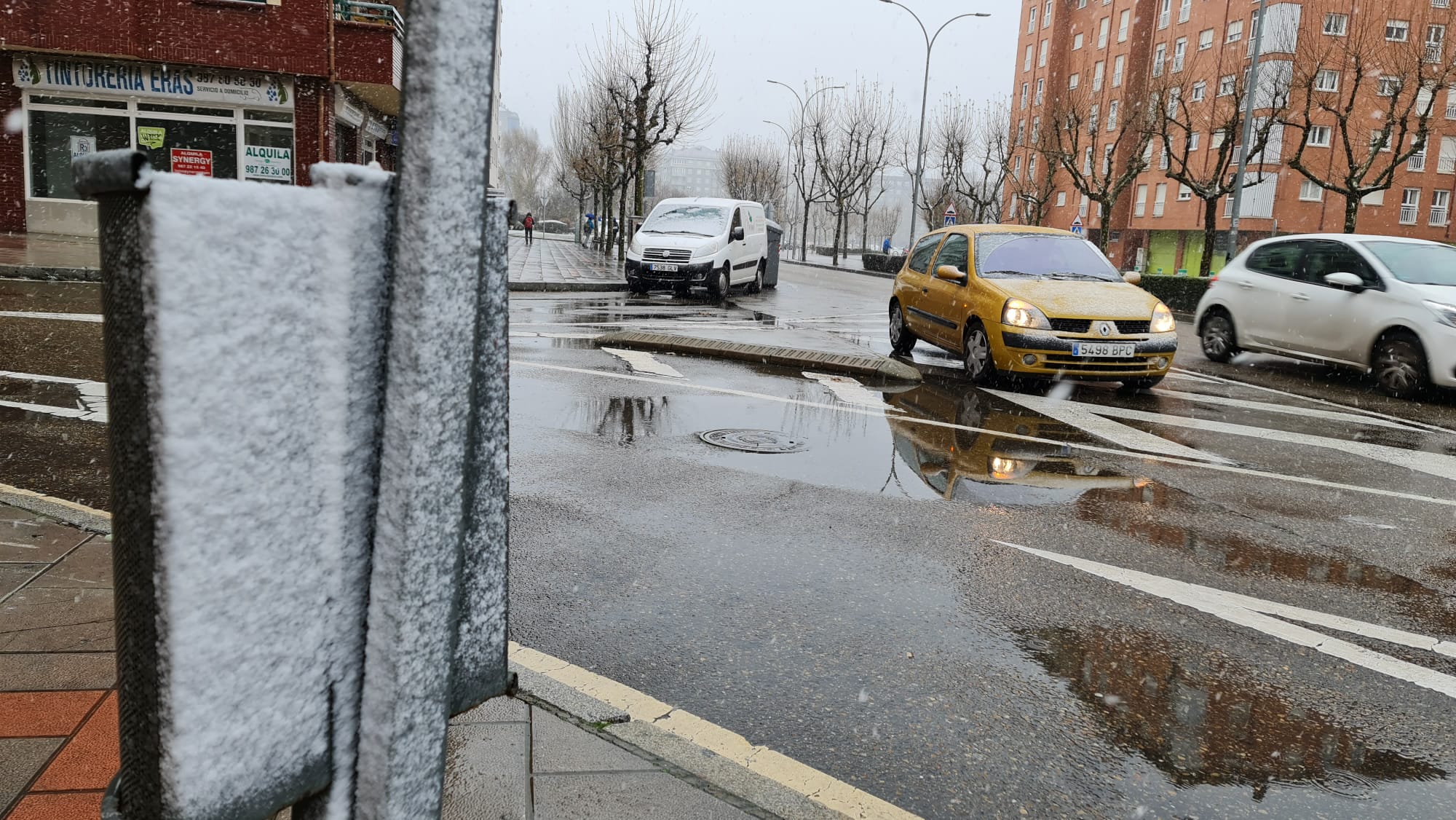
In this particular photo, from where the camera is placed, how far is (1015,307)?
995 centimetres

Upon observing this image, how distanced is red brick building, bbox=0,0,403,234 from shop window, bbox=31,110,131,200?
22mm

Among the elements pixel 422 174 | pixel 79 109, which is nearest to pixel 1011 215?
pixel 79 109

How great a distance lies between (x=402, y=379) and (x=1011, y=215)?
8202cm

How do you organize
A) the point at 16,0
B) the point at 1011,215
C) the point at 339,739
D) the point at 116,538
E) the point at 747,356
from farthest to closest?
the point at 1011,215, the point at 16,0, the point at 747,356, the point at 339,739, the point at 116,538

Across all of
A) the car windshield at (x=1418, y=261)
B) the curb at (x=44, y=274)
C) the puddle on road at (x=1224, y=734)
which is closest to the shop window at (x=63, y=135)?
the curb at (x=44, y=274)

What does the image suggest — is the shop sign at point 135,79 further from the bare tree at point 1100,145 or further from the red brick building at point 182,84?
the bare tree at point 1100,145

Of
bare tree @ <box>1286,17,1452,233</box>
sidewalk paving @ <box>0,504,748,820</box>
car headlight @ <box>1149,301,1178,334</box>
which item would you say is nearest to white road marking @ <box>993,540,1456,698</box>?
sidewalk paving @ <box>0,504,748,820</box>

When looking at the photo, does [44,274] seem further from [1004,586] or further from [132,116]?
[1004,586]

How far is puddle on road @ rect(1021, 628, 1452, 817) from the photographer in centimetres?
289

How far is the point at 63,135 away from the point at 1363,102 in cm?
5094

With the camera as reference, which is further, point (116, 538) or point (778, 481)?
point (778, 481)

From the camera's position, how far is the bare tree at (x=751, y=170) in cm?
8388

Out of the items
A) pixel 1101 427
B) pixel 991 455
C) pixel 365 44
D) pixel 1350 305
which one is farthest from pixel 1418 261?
Answer: pixel 365 44

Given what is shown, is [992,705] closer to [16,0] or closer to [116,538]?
[116,538]
